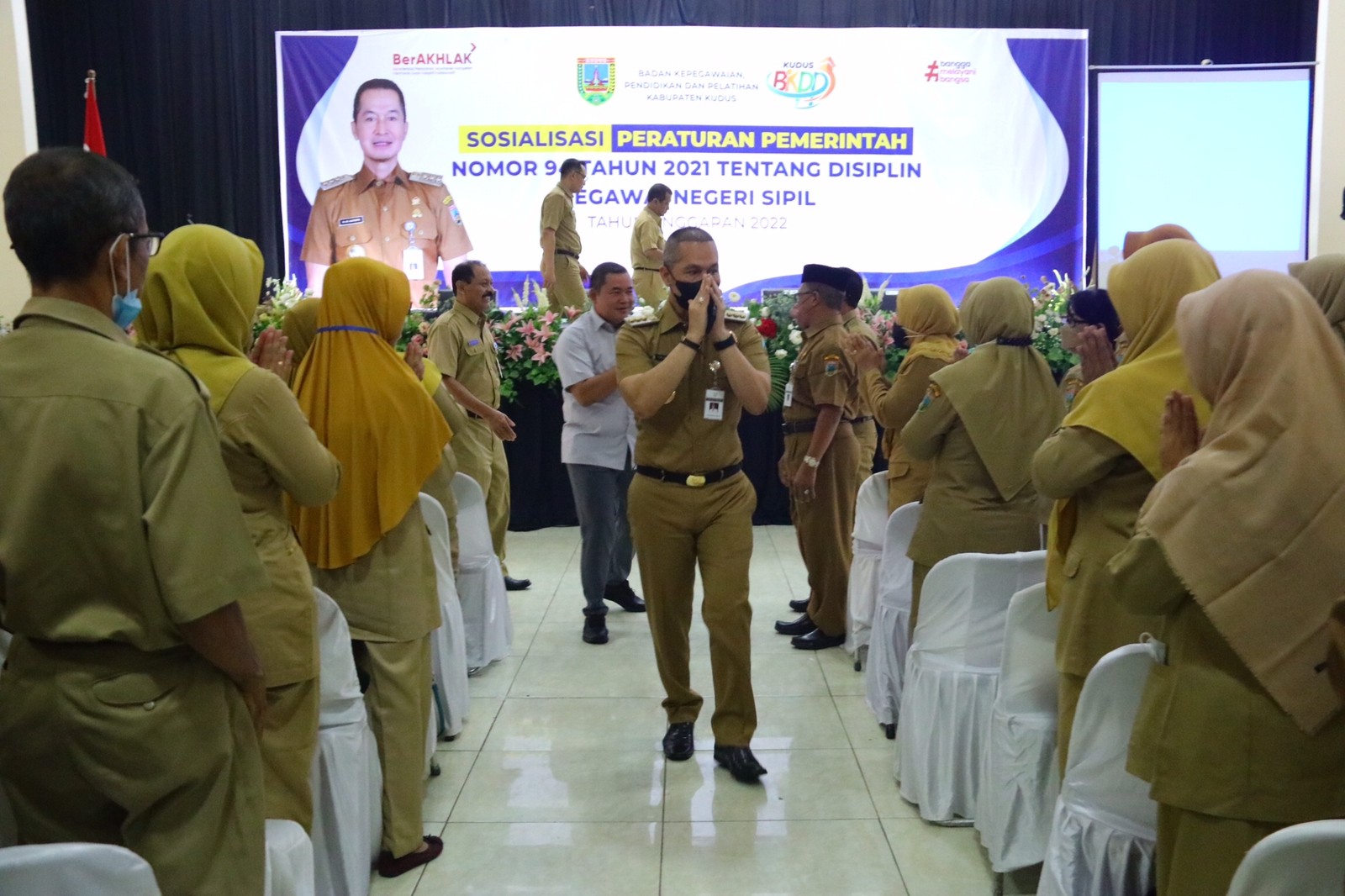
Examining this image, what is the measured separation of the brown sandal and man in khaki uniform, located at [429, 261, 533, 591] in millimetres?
2169

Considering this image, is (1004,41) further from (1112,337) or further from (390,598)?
(390,598)

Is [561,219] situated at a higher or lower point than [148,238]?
higher

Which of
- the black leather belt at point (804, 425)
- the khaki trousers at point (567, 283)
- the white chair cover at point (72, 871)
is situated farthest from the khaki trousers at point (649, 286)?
the white chair cover at point (72, 871)

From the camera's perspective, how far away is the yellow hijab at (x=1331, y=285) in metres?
2.61

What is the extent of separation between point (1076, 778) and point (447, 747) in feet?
7.03

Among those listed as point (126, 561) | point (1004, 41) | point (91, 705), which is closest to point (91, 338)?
point (126, 561)

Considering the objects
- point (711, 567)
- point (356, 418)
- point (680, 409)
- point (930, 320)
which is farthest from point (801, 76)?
point (356, 418)

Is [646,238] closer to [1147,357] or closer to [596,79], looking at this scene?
[596,79]

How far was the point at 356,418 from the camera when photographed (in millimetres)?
2699

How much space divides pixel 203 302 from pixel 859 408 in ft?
9.94

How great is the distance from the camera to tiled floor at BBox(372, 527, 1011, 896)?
281cm

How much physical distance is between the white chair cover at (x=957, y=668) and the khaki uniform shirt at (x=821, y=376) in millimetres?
1451

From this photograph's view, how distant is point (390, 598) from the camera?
2.76 m

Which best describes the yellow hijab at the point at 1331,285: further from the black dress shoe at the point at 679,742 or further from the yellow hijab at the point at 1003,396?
the black dress shoe at the point at 679,742
